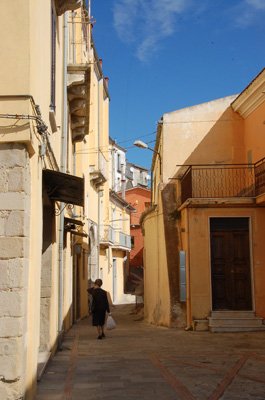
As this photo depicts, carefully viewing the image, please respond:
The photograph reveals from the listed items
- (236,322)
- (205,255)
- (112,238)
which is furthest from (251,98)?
(112,238)

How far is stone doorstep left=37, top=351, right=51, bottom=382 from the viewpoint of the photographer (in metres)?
7.85

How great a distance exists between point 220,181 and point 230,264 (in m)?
3.28

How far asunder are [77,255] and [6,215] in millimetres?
14968

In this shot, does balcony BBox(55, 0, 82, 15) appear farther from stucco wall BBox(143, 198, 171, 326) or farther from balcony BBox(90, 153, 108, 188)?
balcony BBox(90, 153, 108, 188)

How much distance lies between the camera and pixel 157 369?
879 cm

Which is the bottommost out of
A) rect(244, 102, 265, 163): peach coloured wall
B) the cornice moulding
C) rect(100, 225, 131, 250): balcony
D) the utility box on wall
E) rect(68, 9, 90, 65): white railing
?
the utility box on wall

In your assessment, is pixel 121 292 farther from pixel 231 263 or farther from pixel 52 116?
pixel 52 116

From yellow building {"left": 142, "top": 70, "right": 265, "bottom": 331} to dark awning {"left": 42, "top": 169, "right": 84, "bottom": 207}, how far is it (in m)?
6.68

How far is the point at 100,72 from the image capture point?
31.4 meters

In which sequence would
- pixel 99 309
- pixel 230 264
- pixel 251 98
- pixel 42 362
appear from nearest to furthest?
pixel 42 362
pixel 99 309
pixel 230 264
pixel 251 98

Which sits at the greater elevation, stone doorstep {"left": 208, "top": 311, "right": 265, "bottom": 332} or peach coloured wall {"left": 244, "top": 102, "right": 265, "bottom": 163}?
peach coloured wall {"left": 244, "top": 102, "right": 265, "bottom": 163}

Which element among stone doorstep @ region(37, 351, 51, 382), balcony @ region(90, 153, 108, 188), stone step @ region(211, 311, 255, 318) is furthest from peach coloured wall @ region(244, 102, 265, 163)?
balcony @ region(90, 153, 108, 188)

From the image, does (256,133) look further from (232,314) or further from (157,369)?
(157,369)

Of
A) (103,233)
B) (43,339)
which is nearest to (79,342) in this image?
(43,339)
